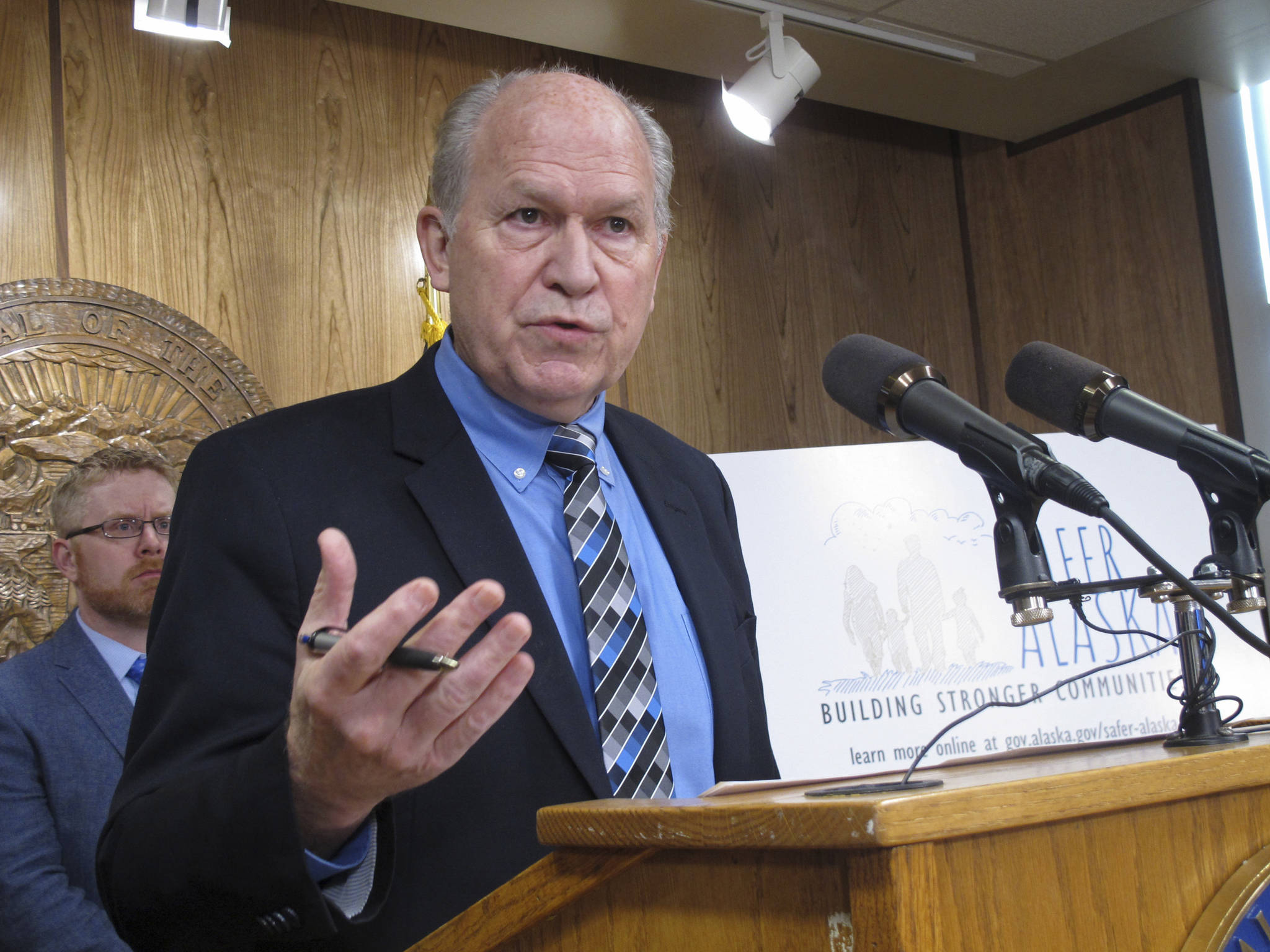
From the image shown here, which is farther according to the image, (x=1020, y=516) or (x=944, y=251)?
(x=944, y=251)

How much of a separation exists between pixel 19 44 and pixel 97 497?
1.23m

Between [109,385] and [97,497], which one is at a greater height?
[109,385]

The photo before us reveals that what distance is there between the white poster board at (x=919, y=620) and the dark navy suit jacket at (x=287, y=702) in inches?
50.0

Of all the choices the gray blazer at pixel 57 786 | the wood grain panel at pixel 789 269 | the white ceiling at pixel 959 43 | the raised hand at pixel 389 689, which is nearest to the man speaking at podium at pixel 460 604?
the raised hand at pixel 389 689

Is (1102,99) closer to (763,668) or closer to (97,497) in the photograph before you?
(763,668)

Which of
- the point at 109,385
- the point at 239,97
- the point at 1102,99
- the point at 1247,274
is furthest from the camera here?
the point at 1102,99

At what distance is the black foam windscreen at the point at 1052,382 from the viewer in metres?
1.20

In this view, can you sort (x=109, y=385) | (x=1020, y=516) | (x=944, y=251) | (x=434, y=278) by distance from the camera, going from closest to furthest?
1. (x=1020, y=516)
2. (x=434, y=278)
3. (x=109, y=385)
4. (x=944, y=251)

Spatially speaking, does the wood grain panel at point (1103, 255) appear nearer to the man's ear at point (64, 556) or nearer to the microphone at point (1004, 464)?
the man's ear at point (64, 556)

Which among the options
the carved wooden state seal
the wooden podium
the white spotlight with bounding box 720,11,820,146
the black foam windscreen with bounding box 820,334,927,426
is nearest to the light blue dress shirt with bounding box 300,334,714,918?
the black foam windscreen with bounding box 820,334,927,426

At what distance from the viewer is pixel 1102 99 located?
4.31m

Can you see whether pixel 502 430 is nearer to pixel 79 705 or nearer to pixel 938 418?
pixel 938 418

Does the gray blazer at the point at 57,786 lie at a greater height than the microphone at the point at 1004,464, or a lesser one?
lesser

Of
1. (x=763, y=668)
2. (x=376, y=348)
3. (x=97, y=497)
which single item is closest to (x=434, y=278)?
(x=763, y=668)
